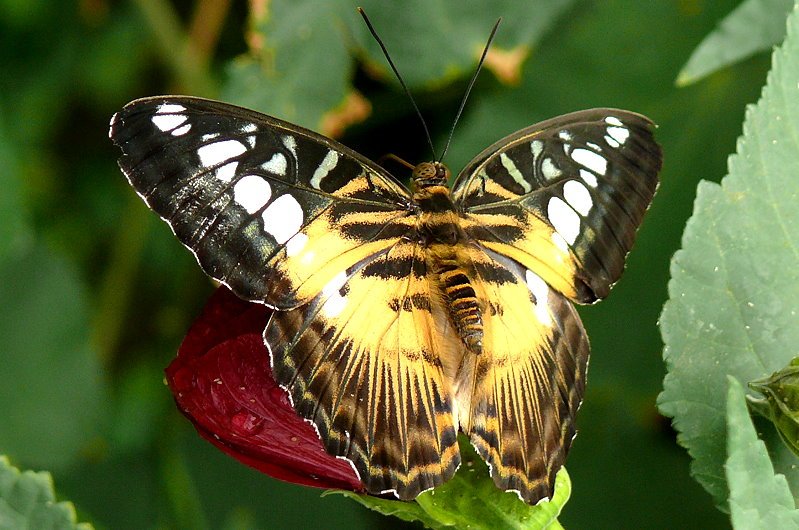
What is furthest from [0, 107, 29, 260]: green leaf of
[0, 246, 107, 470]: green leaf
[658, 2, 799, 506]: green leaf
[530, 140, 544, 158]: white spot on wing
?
[658, 2, 799, 506]: green leaf

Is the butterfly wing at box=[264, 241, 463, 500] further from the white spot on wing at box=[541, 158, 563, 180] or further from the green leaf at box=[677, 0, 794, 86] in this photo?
the green leaf at box=[677, 0, 794, 86]

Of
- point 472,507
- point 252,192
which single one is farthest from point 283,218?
point 472,507

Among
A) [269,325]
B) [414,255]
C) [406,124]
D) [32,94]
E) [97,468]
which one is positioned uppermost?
[406,124]

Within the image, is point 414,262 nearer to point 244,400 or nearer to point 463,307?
point 463,307

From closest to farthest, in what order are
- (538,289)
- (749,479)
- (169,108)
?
(749,479) < (169,108) < (538,289)

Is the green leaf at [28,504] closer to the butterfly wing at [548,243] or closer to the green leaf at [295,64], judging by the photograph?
the butterfly wing at [548,243]

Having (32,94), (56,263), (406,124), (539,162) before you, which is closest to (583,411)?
(406,124)

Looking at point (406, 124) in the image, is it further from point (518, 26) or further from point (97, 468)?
point (97, 468)

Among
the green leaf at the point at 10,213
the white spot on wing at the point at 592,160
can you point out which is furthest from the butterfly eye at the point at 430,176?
the green leaf at the point at 10,213
